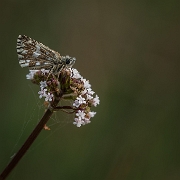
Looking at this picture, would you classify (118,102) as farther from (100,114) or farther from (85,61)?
(85,61)


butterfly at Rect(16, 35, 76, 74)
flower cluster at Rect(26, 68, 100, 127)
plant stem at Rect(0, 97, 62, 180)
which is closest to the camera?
plant stem at Rect(0, 97, 62, 180)

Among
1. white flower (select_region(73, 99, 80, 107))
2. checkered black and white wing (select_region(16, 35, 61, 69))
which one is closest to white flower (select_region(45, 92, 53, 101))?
white flower (select_region(73, 99, 80, 107))

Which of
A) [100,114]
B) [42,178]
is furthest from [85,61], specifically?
[42,178]

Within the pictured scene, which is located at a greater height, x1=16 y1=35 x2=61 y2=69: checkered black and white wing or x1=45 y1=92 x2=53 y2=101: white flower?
x1=16 y1=35 x2=61 y2=69: checkered black and white wing

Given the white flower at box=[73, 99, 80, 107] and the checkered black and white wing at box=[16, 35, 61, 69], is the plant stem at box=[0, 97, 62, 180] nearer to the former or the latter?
the white flower at box=[73, 99, 80, 107]

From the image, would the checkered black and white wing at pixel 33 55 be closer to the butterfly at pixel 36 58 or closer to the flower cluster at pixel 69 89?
the butterfly at pixel 36 58

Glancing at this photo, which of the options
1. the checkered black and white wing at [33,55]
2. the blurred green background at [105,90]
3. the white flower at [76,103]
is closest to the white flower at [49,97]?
the white flower at [76,103]

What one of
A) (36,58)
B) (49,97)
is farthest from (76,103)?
(36,58)
